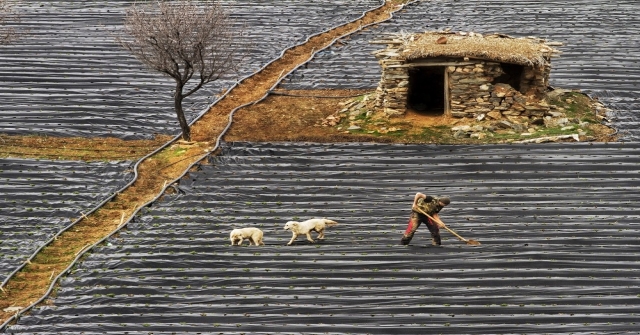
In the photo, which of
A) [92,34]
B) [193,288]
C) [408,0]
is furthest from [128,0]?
[193,288]

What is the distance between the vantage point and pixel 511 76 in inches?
798

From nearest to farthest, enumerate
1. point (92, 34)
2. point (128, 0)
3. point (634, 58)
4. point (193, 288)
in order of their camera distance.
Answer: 1. point (193, 288)
2. point (634, 58)
3. point (92, 34)
4. point (128, 0)

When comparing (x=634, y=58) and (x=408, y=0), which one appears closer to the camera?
(x=634, y=58)

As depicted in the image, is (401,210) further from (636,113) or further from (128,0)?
(128,0)

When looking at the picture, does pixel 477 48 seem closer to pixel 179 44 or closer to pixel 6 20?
pixel 179 44

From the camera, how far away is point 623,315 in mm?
13656

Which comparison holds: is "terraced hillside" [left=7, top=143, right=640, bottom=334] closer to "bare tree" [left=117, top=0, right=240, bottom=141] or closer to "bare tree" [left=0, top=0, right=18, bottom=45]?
"bare tree" [left=117, top=0, right=240, bottom=141]

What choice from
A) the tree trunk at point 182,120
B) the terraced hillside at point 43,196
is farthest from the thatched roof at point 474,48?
the terraced hillside at point 43,196

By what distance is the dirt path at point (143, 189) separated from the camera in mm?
15508

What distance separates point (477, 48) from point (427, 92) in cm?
205

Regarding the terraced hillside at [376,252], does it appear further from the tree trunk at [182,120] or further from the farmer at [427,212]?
the tree trunk at [182,120]

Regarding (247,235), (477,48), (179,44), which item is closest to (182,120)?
(179,44)

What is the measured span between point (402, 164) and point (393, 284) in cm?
426

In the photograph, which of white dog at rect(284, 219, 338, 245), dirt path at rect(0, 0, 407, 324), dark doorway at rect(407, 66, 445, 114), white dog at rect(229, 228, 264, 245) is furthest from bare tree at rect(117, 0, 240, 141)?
white dog at rect(284, 219, 338, 245)
